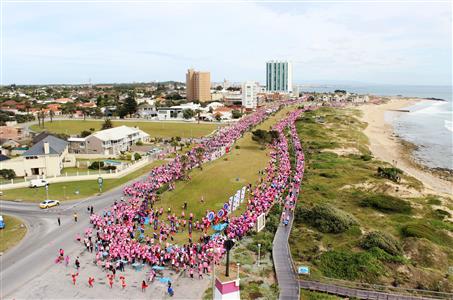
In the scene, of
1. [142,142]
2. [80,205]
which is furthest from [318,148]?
[80,205]

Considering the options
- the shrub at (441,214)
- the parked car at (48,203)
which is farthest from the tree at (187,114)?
the shrub at (441,214)

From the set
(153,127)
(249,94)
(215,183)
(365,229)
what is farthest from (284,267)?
(249,94)

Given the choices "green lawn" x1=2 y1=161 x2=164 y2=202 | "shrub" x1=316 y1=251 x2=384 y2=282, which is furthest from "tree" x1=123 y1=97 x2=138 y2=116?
"shrub" x1=316 y1=251 x2=384 y2=282

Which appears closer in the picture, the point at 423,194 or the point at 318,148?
the point at 423,194

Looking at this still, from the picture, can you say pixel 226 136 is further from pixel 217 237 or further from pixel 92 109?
pixel 92 109

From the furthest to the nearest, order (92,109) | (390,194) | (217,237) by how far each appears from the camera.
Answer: (92,109) → (390,194) → (217,237)

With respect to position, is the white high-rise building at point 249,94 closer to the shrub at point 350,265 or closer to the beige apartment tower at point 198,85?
the beige apartment tower at point 198,85

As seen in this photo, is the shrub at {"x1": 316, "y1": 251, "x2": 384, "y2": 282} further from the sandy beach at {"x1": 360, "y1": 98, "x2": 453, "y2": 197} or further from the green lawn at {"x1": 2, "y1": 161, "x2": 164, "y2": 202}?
the green lawn at {"x1": 2, "y1": 161, "x2": 164, "y2": 202}

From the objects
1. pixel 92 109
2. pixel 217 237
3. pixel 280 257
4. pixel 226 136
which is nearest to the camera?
pixel 280 257
